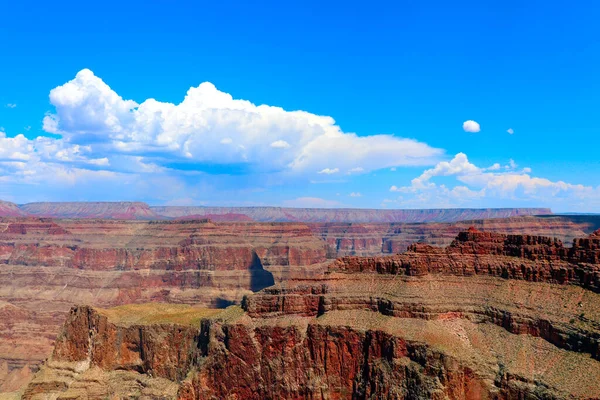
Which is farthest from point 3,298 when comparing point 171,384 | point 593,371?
point 593,371

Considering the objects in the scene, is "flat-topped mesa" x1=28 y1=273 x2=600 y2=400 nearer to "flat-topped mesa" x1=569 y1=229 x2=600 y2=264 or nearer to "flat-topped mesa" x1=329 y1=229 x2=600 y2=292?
"flat-topped mesa" x1=329 y1=229 x2=600 y2=292

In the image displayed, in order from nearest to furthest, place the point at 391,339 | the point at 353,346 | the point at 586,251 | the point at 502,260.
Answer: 1. the point at 391,339
2. the point at 586,251
3. the point at 353,346
4. the point at 502,260

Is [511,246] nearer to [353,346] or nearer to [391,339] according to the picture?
[391,339]

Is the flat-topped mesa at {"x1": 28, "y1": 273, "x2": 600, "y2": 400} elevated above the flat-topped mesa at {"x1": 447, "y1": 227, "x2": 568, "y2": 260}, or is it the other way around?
the flat-topped mesa at {"x1": 447, "y1": 227, "x2": 568, "y2": 260}

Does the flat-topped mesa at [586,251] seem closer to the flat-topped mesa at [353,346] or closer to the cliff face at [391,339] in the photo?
the cliff face at [391,339]

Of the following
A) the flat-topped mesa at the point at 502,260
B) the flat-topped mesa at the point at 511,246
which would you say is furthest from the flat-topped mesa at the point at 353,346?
the flat-topped mesa at the point at 511,246

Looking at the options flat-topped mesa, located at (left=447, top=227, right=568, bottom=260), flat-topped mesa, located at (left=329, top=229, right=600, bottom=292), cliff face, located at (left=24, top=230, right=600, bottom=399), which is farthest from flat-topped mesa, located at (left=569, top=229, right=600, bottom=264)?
flat-topped mesa, located at (left=447, top=227, right=568, bottom=260)

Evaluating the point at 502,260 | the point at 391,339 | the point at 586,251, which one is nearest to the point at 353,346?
the point at 391,339
